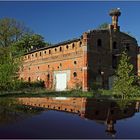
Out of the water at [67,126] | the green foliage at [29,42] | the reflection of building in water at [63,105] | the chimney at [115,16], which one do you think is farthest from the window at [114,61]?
the water at [67,126]

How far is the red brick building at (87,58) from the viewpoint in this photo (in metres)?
42.0

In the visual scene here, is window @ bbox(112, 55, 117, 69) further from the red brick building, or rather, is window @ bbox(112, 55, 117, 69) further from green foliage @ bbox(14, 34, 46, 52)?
green foliage @ bbox(14, 34, 46, 52)

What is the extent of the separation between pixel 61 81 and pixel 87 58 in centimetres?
714

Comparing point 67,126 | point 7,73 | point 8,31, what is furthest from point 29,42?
point 67,126

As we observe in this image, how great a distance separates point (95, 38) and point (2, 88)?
53.1 ft

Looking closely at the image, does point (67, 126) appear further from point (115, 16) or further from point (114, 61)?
point (115, 16)

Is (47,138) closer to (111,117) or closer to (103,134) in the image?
(103,134)

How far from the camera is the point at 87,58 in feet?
137

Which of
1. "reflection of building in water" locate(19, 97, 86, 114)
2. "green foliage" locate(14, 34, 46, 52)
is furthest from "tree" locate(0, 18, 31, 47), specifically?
"reflection of building in water" locate(19, 97, 86, 114)

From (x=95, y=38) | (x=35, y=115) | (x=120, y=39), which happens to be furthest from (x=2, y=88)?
(x=35, y=115)

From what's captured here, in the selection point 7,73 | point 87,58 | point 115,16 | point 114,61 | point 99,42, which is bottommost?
point 7,73

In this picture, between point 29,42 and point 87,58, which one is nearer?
point 87,58

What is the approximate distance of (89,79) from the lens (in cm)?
4169

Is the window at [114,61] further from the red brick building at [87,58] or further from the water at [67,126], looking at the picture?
the water at [67,126]
